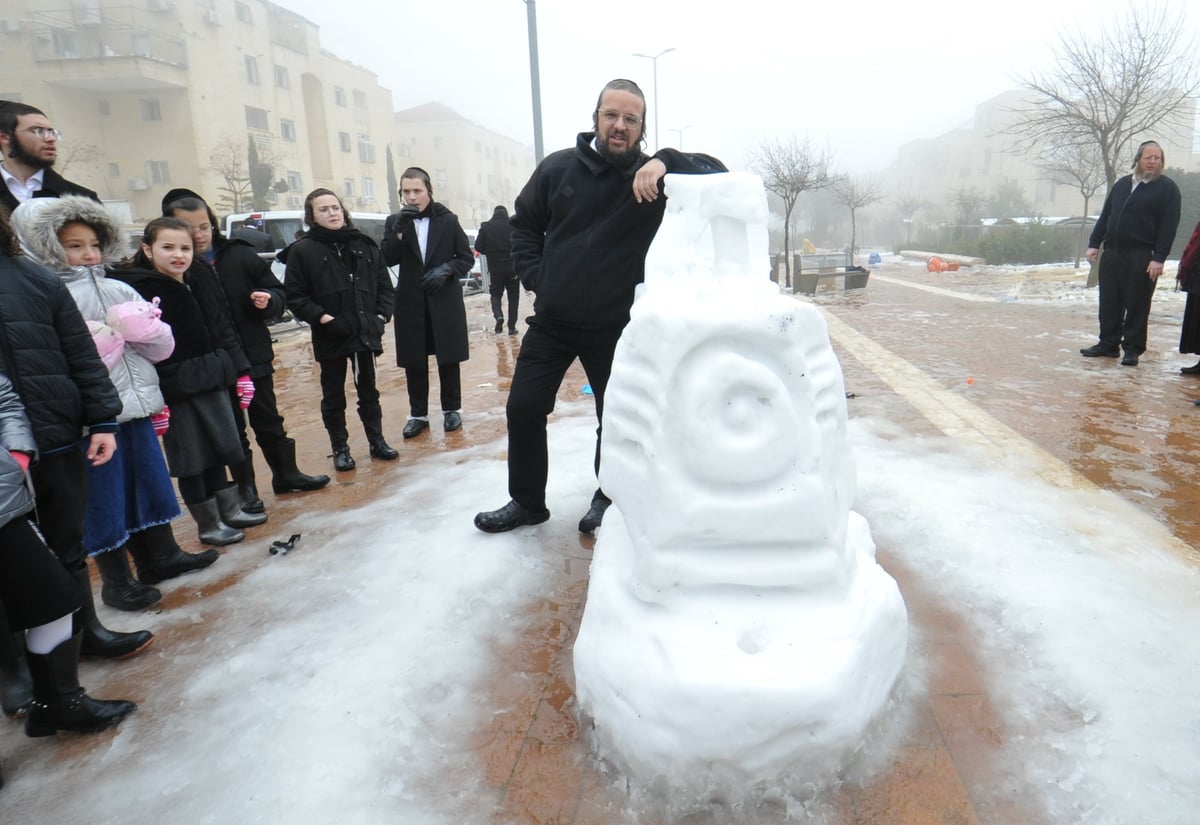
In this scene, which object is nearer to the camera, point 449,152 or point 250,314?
point 250,314

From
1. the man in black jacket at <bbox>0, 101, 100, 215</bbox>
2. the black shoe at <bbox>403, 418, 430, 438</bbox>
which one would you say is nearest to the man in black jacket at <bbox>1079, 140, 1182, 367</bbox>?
the black shoe at <bbox>403, 418, 430, 438</bbox>

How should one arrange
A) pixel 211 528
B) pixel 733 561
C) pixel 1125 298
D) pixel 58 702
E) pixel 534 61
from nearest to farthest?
pixel 733 561
pixel 58 702
pixel 211 528
pixel 1125 298
pixel 534 61

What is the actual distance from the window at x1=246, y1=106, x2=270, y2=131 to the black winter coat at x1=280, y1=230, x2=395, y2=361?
39.8 m

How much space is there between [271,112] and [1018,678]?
45.1 meters

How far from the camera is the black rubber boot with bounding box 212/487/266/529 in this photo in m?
3.82

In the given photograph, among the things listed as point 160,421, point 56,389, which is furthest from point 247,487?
point 56,389

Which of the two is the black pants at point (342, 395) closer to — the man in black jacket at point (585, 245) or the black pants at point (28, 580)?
the man in black jacket at point (585, 245)

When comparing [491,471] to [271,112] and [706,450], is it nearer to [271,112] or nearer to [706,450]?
[706,450]

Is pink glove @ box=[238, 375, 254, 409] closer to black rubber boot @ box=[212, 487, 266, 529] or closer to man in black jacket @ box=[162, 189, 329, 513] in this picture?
man in black jacket @ box=[162, 189, 329, 513]

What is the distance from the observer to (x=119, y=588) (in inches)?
119

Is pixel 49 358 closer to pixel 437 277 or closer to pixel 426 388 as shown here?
pixel 437 277

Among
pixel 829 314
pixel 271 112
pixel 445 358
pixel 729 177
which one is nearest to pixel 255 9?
pixel 271 112

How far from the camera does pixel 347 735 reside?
84.5 inches

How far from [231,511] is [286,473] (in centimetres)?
54
